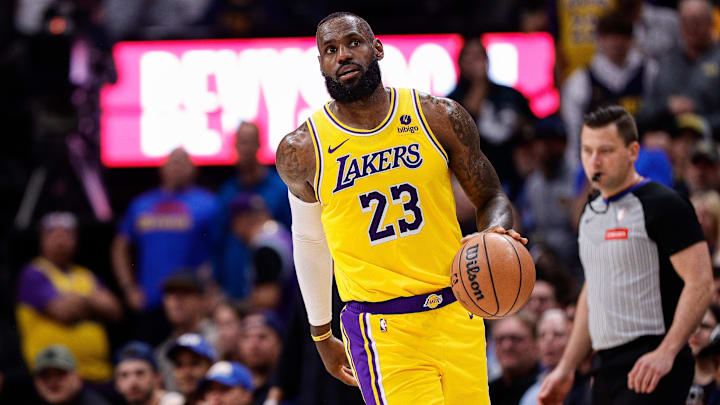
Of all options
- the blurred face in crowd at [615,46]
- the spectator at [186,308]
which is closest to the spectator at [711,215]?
the blurred face in crowd at [615,46]

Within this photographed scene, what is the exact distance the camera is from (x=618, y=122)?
581cm

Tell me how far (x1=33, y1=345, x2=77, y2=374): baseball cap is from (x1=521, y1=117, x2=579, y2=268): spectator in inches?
165

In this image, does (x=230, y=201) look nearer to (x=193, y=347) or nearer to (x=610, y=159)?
(x=193, y=347)

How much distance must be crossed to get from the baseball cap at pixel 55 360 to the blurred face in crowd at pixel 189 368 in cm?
87

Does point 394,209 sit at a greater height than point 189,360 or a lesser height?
greater

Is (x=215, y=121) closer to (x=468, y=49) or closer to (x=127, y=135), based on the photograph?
(x=127, y=135)

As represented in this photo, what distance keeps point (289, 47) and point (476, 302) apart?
26.1ft

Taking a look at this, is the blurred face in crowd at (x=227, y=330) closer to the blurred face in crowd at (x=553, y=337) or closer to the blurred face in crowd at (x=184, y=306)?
the blurred face in crowd at (x=184, y=306)

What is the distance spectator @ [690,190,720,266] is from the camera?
27.1 feet

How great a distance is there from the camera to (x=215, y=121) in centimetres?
1235

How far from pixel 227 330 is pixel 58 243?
85.2 inches

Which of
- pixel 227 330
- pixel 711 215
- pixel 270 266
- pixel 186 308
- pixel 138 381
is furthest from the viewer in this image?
pixel 186 308

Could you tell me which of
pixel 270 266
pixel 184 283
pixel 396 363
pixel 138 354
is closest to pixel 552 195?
pixel 270 266

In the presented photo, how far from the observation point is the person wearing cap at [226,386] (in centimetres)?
817
